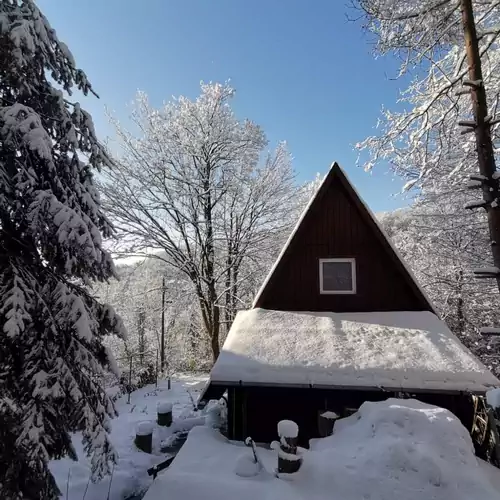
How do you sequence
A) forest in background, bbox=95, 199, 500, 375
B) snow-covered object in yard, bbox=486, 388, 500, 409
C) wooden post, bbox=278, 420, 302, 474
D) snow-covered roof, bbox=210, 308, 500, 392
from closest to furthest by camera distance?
wooden post, bbox=278, 420, 302, 474 < snow-covered object in yard, bbox=486, 388, 500, 409 < snow-covered roof, bbox=210, 308, 500, 392 < forest in background, bbox=95, 199, 500, 375

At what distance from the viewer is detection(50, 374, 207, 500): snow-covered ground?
537cm

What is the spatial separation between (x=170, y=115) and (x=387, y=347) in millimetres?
11372

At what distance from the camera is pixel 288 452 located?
13.0 feet

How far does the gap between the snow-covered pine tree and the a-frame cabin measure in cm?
259

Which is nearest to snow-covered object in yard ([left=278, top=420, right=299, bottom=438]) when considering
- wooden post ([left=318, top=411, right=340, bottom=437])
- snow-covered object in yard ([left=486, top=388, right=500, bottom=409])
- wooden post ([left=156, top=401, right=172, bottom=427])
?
wooden post ([left=318, top=411, right=340, bottom=437])

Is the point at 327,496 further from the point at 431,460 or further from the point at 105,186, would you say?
the point at 105,186

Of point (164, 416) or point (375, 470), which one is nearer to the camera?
point (375, 470)

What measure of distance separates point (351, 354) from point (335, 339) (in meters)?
0.54

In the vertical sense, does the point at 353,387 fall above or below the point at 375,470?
above

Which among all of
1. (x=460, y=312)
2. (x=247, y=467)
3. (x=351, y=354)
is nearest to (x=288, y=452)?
(x=247, y=467)

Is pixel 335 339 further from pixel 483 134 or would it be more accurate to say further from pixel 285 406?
pixel 483 134

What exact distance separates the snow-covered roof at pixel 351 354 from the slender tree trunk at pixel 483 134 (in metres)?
1.84

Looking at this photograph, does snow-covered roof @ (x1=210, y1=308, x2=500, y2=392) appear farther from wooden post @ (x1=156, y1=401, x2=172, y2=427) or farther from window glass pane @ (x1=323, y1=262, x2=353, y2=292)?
wooden post @ (x1=156, y1=401, x2=172, y2=427)

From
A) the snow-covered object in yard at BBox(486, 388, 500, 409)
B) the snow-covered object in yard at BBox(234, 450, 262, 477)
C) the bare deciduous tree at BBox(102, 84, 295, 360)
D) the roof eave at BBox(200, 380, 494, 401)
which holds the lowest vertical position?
the snow-covered object in yard at BBox(234, 450, 262, 477)
